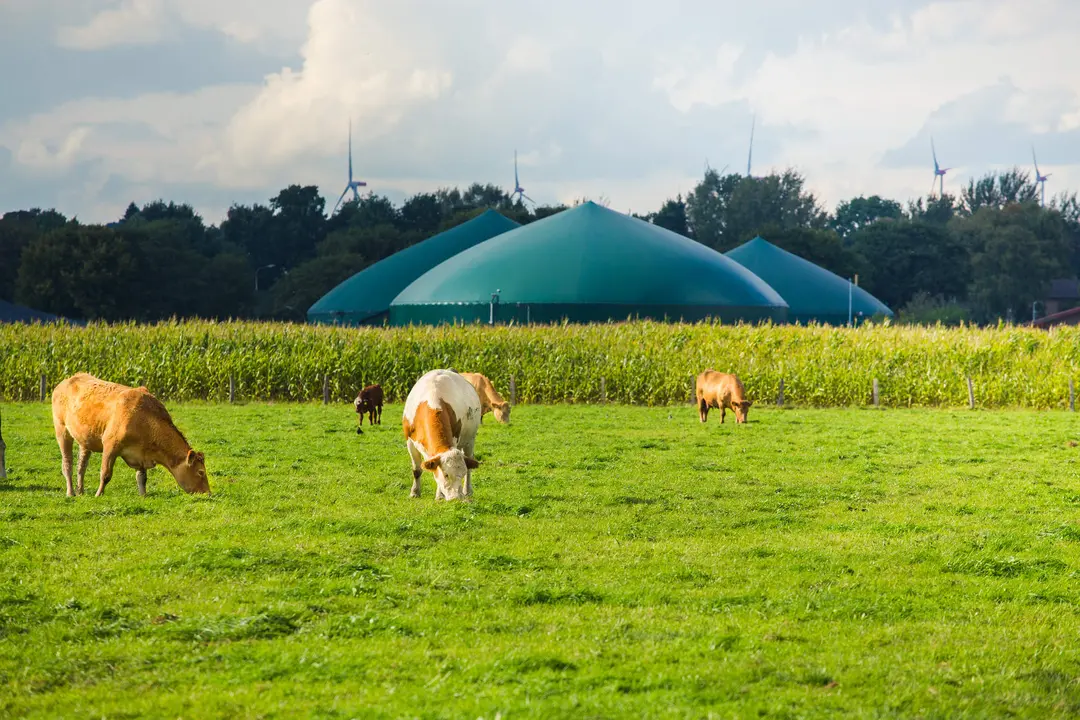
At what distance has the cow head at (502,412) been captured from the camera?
100 feet

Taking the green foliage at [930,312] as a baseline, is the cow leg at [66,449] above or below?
below

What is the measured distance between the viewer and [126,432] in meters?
15.7

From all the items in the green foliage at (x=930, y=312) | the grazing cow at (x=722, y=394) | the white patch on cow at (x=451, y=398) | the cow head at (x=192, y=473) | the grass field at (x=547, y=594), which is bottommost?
the grass field at (x=547, y=594)

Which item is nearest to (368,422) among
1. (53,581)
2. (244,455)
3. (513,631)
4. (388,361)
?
(244,455)

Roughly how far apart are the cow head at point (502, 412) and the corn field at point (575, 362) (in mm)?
9895

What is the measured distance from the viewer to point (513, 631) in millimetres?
9516

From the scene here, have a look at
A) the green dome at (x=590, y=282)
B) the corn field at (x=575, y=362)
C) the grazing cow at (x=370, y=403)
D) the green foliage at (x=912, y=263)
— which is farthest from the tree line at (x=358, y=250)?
the grazing cow at (x=370, y=403)

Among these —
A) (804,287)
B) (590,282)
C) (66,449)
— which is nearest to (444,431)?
(66,449)

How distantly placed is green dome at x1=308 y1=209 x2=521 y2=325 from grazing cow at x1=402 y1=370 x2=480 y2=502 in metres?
70.4

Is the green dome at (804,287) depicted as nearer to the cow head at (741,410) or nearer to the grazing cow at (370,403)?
the cow head at (741,410)

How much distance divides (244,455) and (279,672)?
14665mm

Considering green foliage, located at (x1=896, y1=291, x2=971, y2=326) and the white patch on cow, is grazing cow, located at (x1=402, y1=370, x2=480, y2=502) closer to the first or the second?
the white patch on cow

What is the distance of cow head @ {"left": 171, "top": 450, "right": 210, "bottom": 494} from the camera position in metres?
16.1

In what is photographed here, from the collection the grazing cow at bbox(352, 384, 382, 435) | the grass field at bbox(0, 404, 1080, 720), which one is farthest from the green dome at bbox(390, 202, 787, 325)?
the grass field at bbox(0, 404, 1080, 720)
